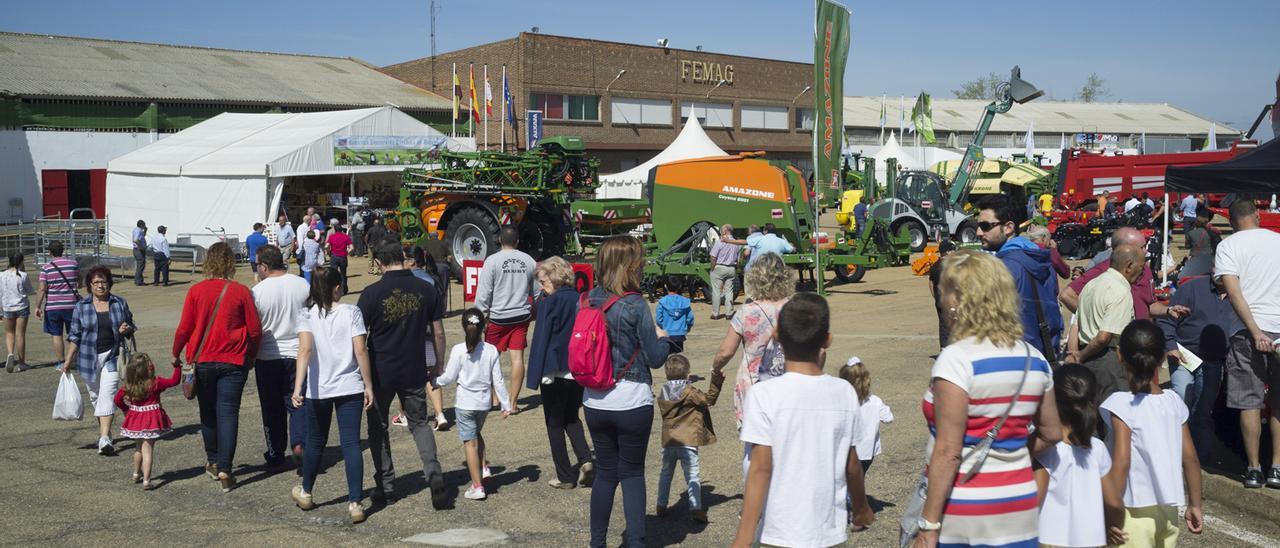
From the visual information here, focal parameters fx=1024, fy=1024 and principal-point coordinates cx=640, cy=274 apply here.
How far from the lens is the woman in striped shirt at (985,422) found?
3.14 m

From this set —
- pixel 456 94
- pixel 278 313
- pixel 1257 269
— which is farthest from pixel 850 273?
pixel 456 94

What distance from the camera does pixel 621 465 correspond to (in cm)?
497

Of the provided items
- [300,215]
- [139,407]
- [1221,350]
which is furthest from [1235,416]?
[300,215]

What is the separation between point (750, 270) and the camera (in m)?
5.32

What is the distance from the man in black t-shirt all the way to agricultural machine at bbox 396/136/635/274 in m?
12.1

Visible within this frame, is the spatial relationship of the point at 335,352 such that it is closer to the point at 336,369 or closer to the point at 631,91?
the point at 336,369

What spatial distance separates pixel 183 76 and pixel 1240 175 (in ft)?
121

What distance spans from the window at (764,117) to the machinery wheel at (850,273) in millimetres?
30064

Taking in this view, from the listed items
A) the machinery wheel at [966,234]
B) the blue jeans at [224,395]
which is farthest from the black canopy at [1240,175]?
the machinery wheel at [966,234]

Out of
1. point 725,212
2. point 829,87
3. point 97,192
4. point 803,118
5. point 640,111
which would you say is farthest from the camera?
point 803,118

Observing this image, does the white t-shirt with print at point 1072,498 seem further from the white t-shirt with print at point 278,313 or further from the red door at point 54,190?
the red door at point 54,190

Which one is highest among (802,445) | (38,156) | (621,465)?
(38,156)

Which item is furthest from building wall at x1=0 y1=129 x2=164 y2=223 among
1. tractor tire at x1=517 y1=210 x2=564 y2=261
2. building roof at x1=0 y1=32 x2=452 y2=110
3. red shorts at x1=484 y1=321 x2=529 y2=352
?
red shorts at x1=484 y1=321 x2=529 y2=352

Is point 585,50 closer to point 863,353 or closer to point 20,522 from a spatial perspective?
point 863,353
